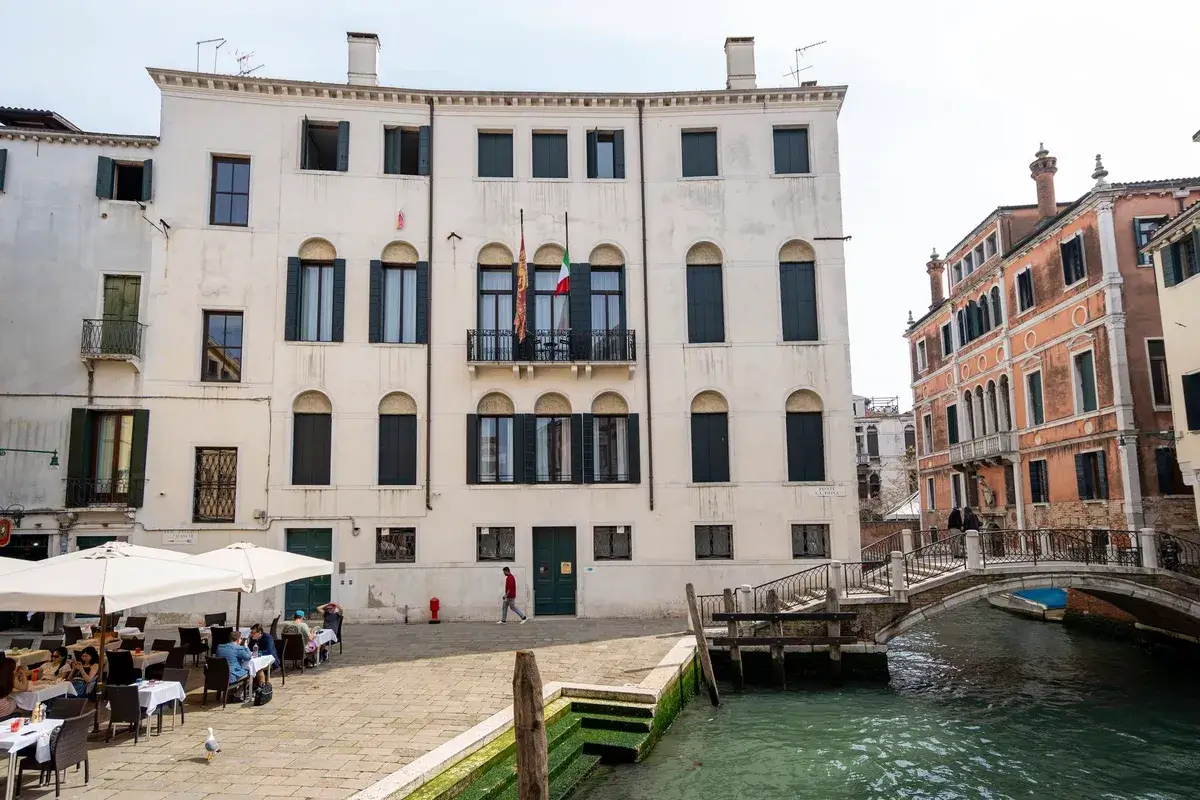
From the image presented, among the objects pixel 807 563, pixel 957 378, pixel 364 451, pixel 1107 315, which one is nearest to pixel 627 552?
pixel 807 563

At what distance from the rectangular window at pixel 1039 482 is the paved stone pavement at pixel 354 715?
15503mm

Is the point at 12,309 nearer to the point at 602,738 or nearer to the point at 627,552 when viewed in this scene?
the point at 627,552

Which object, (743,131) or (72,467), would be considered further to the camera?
(743,131)

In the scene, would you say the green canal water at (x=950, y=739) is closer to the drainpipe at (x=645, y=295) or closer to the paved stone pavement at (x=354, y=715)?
the paved stone pavement at (x=354, y=715)

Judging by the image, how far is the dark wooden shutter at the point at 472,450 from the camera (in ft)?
64.0

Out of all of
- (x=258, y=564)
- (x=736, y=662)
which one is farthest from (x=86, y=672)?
(x=736, y=662)

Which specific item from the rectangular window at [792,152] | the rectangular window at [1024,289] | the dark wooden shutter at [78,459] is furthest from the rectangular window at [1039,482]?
the dark wooden shutter at [78,459]

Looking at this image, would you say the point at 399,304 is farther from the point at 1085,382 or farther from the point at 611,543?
the point at 1085,382

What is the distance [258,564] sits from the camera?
41.3 ft

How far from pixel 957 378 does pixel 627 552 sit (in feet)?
64.8

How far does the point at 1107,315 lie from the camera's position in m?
21.9

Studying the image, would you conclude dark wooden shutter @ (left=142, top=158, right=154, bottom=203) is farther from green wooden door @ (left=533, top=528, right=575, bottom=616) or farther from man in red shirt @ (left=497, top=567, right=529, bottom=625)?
man in red shirt @ (left=497, top=567, right=529, bottom=625)

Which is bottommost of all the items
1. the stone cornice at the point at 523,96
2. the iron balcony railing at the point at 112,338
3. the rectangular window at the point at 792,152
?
the iron balcony railing at the point at 112,338

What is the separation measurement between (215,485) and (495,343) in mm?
7695
